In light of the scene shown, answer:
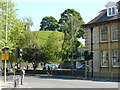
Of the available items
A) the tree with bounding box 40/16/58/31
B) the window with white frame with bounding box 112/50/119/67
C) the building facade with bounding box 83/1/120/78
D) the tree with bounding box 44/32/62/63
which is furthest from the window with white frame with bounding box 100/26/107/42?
the tree with bounding box 40/16/58/31

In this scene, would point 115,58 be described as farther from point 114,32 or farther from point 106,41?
point 114,32

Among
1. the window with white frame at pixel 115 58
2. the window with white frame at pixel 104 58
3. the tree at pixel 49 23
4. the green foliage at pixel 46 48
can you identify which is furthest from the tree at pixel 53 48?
the tree at pixel 49 23

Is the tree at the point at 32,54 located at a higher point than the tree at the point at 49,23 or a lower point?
lower

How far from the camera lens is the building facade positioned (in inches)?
1347

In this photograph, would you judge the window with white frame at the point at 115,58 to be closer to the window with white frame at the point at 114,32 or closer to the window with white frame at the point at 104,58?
the window with white frame at the point at 104,58

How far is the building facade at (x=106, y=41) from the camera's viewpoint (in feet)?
112

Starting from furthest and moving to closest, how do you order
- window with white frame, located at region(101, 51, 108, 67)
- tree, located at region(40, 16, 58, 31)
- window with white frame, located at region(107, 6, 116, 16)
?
tree, located at region(40, 16, 58, 31) → window with white frame, located at region(107, 6, 116, 16) → window with white frame, located at region(101, 51, 108, 67)

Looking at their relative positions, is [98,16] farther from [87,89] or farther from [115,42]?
[87,89]

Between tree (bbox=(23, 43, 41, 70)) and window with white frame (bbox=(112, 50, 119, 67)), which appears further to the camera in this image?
tree (bbox=(23, 43, 41, 70))

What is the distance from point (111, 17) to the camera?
35.7 metres

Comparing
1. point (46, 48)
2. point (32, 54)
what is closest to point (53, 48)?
point (46, 48)

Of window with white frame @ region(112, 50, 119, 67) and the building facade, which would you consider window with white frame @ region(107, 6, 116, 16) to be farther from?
window with white frame @ region(112, 50, 119, 67)

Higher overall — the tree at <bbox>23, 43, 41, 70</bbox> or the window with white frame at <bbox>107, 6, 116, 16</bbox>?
the window with white frame at <bbox>107, 6, 116, 16</bbox>

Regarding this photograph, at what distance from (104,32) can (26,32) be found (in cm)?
1958
